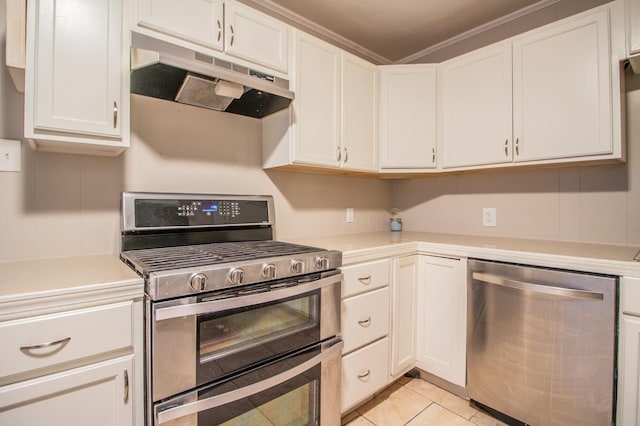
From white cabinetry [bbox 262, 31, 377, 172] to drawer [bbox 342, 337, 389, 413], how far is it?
1077mm

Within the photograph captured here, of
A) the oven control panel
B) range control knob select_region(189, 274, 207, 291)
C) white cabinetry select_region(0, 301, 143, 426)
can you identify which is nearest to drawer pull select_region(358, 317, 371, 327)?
the oven control panel

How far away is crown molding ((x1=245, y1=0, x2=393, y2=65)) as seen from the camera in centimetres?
202

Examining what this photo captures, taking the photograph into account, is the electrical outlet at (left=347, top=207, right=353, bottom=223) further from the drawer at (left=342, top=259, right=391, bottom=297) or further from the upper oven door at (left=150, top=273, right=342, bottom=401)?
the upper oven door at (left=150, top=273, right=342, bottom=401)

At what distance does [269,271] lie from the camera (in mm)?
A: 1181

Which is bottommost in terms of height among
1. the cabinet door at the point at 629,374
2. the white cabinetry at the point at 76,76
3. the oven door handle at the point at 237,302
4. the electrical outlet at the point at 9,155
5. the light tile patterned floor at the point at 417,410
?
the light tile patterned floor at the point at 417,410

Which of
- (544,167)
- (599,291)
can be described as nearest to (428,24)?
(544,167)

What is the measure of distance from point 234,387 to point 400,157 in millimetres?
1756

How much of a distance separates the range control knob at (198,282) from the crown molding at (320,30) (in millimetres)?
1781

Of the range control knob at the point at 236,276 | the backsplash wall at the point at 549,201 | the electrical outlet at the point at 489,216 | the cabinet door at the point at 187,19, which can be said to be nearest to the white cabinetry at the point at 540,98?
the backsplash wall at the point at 549,201

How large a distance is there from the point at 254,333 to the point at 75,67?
116cm

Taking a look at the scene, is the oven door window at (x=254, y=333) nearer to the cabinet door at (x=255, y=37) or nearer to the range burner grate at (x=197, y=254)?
the range burner grate at (x=197, y=254)

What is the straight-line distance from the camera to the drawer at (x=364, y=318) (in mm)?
1573

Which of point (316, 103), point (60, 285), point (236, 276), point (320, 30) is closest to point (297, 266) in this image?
point (236, 276)

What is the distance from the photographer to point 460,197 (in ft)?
7.92
